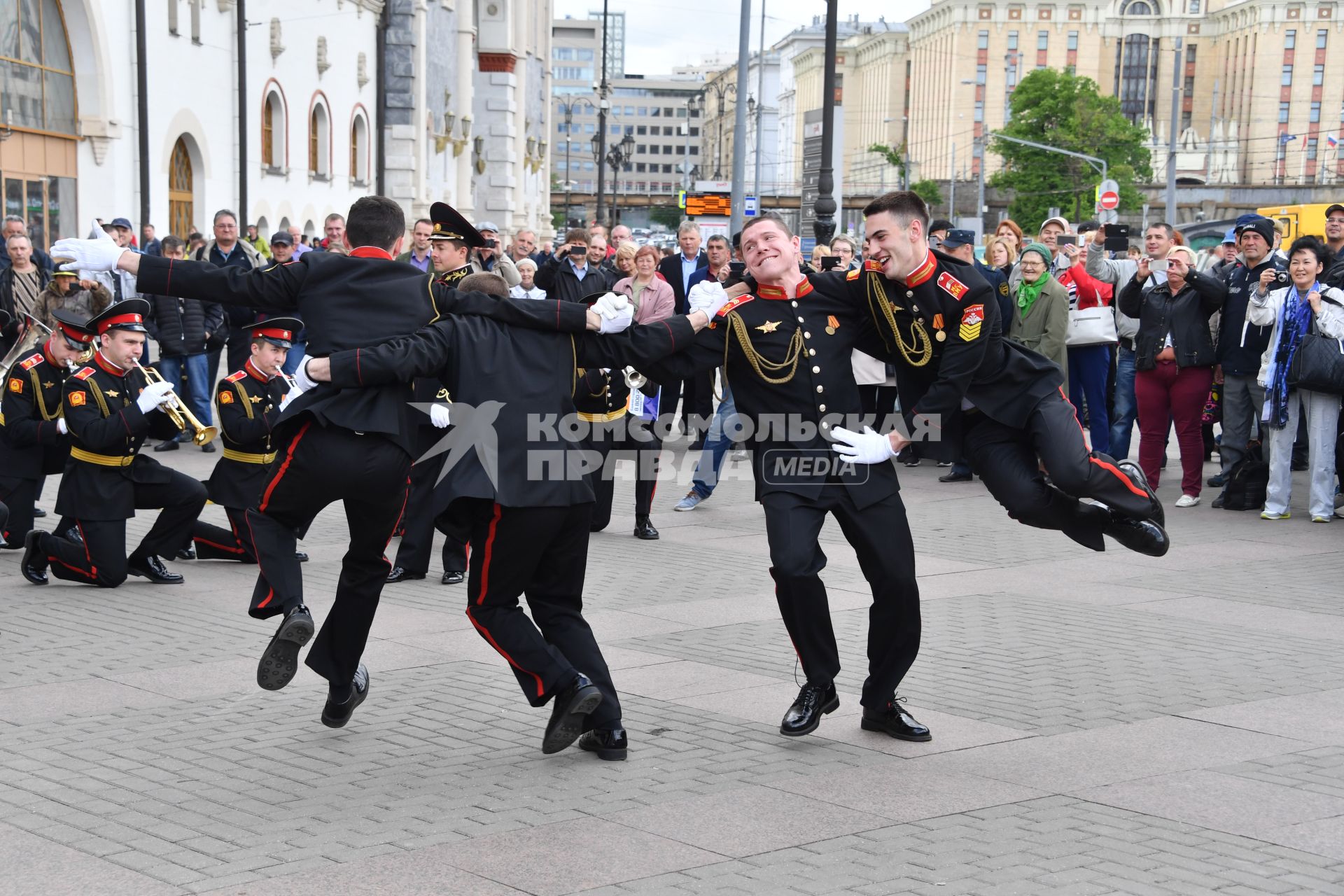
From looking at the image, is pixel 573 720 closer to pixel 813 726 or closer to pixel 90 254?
pixel 813 726

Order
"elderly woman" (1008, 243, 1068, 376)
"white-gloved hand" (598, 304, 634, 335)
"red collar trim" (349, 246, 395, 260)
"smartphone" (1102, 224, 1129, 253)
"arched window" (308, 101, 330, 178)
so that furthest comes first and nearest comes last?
"arched window" (308, 101, 330, 178) → "smartphone" (1102, 224, 1129, 253) → "elderly woman" (1008, 243, 1068, 376) → "red collar trim" (349, 246, 395, 260) → "white-gloved hand" (598, 304, 634, 335)

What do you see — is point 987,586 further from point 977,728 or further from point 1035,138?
point 1035,138

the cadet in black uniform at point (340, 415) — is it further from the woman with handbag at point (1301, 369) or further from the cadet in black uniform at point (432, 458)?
the woman with handbag at point (1301, 369)

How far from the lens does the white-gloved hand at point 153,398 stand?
29.2 feet

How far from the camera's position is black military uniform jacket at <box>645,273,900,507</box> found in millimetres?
5887

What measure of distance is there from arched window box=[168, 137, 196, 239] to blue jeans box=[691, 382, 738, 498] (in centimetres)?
2228

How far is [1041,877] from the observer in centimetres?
446

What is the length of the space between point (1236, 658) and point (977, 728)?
1939 mm

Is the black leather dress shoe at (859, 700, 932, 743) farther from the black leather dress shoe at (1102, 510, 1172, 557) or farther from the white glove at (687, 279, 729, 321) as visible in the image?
the white glove at (687, 279, 729, 321)

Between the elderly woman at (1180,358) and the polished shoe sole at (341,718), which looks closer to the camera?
the polished shoe sole at (341,718)

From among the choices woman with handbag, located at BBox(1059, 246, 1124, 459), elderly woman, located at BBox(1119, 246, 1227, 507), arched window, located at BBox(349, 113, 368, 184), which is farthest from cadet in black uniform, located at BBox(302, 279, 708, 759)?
arched window, located at BBox(349, 113, 368, 184)

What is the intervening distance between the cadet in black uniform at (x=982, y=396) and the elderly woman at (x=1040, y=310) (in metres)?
6.59

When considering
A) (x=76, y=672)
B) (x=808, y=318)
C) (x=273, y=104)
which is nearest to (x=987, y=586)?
(x=808, y=318)

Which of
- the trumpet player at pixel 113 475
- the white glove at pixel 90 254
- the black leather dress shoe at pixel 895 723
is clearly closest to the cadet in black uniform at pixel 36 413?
the trumpet player at pixel 113 475
